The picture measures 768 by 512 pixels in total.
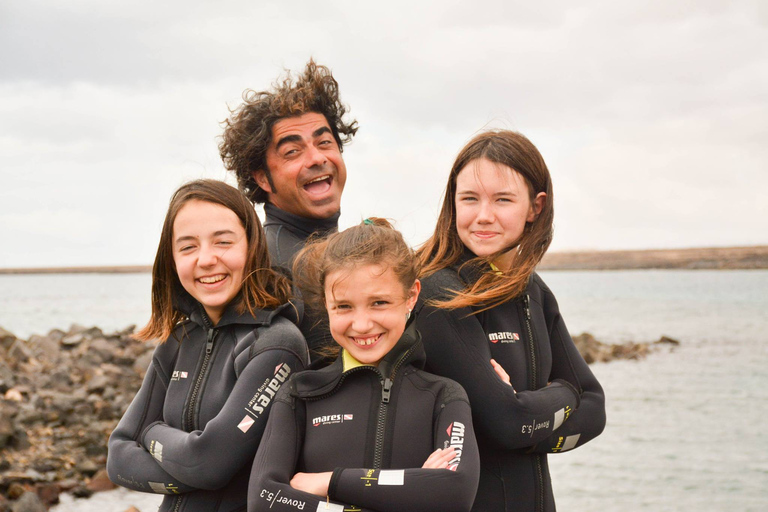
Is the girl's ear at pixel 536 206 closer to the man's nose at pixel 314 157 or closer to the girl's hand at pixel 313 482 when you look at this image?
the man's nose at pixel 314 157

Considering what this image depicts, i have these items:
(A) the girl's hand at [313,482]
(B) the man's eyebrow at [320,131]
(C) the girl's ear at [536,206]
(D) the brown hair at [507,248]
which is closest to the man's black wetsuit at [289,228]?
(B) the man's eyebrow at [320,131]

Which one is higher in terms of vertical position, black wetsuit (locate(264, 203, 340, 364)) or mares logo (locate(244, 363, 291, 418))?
black wetsuit (locate(264, 203, 340, 364))

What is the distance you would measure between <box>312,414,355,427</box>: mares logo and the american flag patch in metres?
0.27

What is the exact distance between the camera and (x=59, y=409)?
10.6 meters

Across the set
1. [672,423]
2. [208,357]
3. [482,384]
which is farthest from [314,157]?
[672,423]

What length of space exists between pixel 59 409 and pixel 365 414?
9.41m

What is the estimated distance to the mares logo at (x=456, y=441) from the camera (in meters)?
2.38

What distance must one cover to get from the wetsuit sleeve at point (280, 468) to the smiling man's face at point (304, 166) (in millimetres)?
1415

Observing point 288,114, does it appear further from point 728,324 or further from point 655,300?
point 655,300

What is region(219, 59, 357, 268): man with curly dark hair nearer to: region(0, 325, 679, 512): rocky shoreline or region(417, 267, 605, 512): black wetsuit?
region(417, 267, 605, 512): black wetsuit

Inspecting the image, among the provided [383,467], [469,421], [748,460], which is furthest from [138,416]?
[748,460]

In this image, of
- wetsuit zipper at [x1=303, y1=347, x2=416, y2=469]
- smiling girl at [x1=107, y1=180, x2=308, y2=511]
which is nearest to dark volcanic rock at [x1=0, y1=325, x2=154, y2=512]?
smiling girl at [x1=107, y1=180, x2=308, y2=511]

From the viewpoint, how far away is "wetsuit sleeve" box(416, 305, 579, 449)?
273 centimetres

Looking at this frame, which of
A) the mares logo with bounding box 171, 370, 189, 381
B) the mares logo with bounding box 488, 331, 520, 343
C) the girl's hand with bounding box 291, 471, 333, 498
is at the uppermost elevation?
the mares logo with bounding box 488, 331, 520, 343
